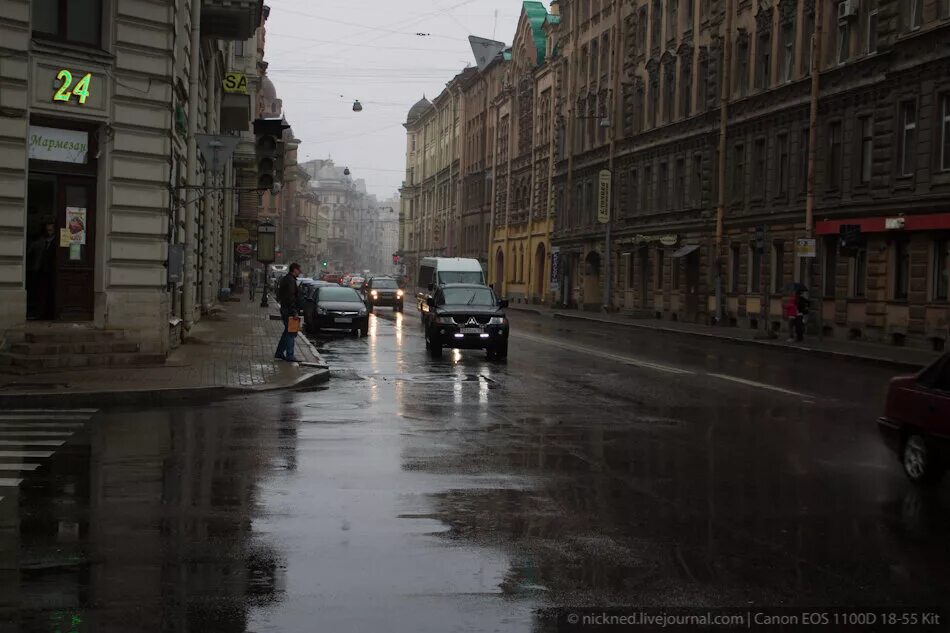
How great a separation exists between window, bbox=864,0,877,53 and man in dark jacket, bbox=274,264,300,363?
21094mm

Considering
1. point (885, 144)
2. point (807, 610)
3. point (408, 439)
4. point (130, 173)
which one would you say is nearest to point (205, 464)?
point (408, 439)

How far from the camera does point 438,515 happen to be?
27.5ft

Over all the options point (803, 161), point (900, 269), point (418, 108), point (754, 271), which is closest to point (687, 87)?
point (754, 271)

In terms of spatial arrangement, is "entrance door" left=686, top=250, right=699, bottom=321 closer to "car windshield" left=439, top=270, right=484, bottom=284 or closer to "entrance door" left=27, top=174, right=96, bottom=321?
"car windshield" left=439, top=270, right=484, bottom=284

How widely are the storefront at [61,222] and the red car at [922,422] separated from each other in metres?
13.9

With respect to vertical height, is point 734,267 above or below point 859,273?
above

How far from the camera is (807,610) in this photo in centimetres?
605

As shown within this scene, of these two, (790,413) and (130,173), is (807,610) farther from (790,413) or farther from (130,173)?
(130,173)

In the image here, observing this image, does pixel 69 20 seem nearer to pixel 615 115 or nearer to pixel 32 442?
pixel 32 442

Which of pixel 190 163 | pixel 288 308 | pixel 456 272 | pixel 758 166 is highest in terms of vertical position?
pixel 758 166

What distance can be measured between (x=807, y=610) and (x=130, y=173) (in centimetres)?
1624

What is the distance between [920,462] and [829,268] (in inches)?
1140

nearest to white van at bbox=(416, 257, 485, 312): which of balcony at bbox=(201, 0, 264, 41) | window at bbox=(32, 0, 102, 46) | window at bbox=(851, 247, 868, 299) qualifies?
window at bbox=(851, 247, 868, 299)

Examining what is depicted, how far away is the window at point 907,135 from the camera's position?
32.9m
